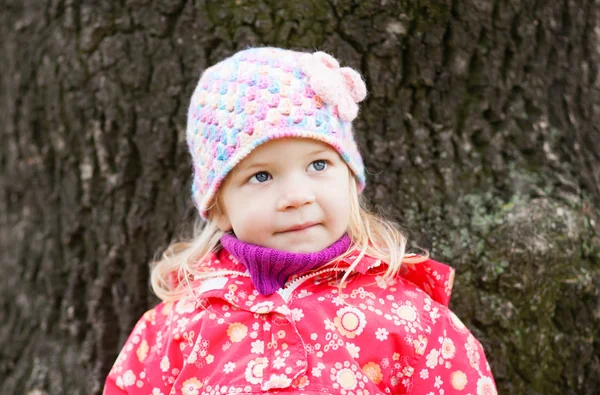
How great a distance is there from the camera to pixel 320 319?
2.12 meters

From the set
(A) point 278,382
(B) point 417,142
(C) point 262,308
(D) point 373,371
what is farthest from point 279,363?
(B) point 417,142

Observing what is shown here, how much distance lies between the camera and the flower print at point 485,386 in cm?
214

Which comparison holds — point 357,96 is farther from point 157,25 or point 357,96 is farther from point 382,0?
point 157,25

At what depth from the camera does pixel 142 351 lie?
Answer: 2.38 m

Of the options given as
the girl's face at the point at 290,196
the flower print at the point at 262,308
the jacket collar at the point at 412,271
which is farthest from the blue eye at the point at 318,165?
the flower print at the point at 262,308

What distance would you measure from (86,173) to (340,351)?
1261 millimetres

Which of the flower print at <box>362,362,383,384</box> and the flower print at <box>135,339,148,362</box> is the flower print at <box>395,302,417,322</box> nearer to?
the flower print at <box>362,362,383,384</box>

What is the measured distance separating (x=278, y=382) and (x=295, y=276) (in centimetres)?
30

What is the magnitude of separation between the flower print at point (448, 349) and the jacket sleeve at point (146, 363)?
2.50ft

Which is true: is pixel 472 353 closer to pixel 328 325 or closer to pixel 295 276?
pixel 328 325

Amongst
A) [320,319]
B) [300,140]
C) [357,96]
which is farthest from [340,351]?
[357,96]

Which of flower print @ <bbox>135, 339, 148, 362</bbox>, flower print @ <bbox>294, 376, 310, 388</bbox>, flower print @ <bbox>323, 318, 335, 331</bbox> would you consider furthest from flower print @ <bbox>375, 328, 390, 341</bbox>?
flower print @ <bbox>135, 339, 148, 362</bbox>

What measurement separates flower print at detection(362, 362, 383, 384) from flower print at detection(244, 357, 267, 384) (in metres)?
0.27

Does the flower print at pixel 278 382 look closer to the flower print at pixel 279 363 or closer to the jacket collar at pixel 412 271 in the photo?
the flower print at pixel 279 363
